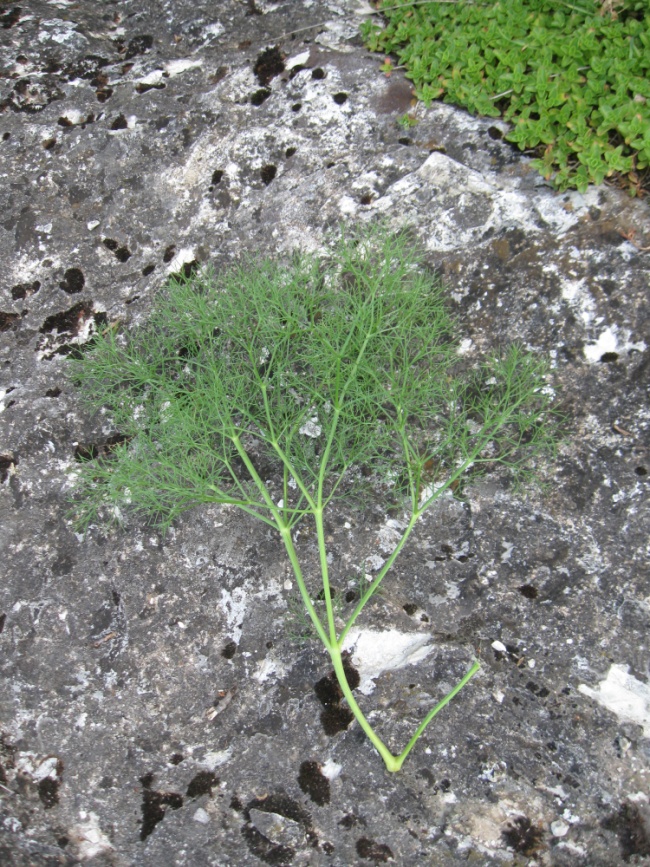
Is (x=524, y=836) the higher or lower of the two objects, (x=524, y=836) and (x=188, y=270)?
the lower

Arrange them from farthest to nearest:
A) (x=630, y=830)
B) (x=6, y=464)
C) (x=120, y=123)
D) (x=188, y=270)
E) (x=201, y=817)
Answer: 1. (x=120, y=123)
2. (x=188, y=270)
3. (x=6, y=464)
4. (x=201, y=817)
5. (x=630, y=830)

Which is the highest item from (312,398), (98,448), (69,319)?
(69,319)

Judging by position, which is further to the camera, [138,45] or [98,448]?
[138,45]

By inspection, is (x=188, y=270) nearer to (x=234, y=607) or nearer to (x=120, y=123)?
(x=120, y=123)

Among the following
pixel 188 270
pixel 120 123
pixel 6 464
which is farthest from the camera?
pixel 120 123

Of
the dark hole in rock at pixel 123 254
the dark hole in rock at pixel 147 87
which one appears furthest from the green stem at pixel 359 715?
the dark hole in rock at pixel 147 87

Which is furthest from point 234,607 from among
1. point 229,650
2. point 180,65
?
point 180,65

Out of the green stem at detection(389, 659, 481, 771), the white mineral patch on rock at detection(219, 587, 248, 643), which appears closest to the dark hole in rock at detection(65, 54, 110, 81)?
the white mineral patch on rock at detection(219, 587, 248, 643)

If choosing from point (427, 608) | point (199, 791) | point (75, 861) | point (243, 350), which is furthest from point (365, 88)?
point (75, 861)
